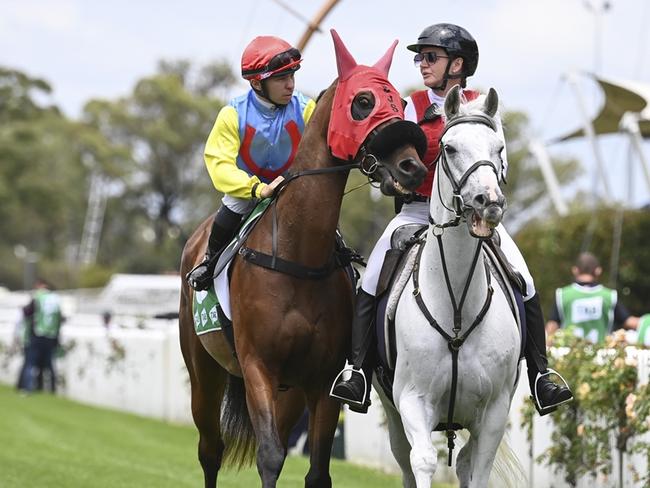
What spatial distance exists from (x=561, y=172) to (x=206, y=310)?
47.6m

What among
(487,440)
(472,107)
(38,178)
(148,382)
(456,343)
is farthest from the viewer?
(38,178)

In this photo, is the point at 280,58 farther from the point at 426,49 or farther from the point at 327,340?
the point at 327,340

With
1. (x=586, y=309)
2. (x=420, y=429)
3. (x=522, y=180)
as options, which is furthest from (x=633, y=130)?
(x=522, y=180)

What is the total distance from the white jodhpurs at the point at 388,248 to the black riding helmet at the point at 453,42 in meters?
0.72

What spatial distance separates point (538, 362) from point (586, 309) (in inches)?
202

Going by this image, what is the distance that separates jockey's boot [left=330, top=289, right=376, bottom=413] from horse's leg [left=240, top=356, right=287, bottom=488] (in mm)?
351

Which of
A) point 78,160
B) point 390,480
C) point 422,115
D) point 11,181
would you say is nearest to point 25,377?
point 390,480

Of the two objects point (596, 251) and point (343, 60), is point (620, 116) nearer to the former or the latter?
point (596, 251)

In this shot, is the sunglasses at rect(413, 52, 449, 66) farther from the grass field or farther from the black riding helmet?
the grass field

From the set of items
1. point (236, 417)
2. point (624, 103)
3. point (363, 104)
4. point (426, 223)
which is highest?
point (624, 103)

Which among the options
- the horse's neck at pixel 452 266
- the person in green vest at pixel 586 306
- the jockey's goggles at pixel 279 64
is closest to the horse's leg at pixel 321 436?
the horse's neck at pixel 452 266

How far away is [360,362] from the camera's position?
6.36m

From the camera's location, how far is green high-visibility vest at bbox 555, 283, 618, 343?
1141 cm

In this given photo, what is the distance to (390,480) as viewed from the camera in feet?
35.6
